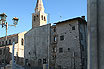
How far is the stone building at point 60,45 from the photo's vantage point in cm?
4053

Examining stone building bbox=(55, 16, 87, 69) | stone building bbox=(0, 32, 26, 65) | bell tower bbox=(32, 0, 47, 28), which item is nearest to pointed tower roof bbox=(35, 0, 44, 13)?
bell tower bbox=(32, 0, 47, 28)

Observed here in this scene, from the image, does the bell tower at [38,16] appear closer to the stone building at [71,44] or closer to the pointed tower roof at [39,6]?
the pointed tower roof at [39,6]

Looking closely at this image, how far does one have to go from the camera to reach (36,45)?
2008 inches

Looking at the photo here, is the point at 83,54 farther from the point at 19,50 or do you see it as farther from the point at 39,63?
the point at 19,50

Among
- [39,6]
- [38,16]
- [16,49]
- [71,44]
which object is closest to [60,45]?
[71,44]

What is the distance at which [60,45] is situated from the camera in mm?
43500

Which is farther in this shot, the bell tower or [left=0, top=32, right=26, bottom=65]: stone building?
the bell tower

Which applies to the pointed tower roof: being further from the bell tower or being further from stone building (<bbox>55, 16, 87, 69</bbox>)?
stone building (<bbox>55, 16, 87, 69</bbox>)

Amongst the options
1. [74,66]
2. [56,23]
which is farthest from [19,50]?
[74,66]

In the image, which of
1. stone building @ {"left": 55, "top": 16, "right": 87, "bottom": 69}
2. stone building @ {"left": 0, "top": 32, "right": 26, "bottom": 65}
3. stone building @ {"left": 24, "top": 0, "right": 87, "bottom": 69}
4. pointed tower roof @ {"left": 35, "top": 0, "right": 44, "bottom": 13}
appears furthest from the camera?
pointed tower roof @ {"left": 35, "top": 0, "right": 44, "bottom": 13}

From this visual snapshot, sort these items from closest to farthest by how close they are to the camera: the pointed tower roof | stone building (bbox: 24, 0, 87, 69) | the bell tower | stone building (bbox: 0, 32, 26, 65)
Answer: stone building (bbox: 24, 0, 87, 69) < stone building (bbox: 0, 32, 26, 65) < the bell tower < the pointed tower roof

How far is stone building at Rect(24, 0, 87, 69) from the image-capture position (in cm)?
4053

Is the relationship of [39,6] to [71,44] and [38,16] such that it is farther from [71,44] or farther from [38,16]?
[71,44]

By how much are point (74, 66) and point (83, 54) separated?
3.51m
